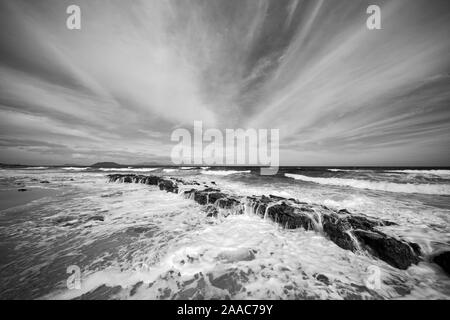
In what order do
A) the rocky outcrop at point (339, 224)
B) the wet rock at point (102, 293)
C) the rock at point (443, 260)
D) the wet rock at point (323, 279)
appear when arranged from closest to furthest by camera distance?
1. the wet rock at point (102, 293)
2. the wet rock at point (323, 279)
3. the rock at point (443, 260)
4. the rocky outcrop at point (339, 224)

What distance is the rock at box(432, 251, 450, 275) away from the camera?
403cm

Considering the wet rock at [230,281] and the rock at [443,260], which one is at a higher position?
the rock at [443,260]

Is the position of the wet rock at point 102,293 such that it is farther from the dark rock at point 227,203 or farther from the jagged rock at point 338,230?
the jagged rock at point 338,230

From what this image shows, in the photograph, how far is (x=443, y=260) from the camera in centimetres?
412

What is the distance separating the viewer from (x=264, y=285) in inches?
140

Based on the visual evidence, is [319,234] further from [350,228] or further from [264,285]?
[264,285]

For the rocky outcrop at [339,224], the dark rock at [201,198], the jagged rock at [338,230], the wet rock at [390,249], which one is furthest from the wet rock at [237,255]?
the dark rock at [201,198]

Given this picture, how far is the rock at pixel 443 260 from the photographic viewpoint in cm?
403

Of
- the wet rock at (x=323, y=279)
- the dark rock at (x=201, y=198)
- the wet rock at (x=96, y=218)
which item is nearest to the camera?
the wet rock at (x=323, y=279)

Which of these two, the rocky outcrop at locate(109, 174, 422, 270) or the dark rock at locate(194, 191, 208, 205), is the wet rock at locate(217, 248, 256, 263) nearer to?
the rocky outcrop at locate(109, 174, 422, 270)

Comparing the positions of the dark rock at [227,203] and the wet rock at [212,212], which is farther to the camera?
the dark rock at [227,203]
